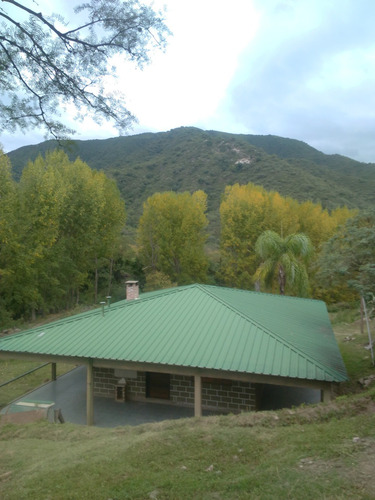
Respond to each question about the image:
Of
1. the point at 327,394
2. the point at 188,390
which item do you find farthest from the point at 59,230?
the point at 327,394

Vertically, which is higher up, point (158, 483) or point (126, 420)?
point (158, 483)

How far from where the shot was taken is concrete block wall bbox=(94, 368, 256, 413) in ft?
35.0

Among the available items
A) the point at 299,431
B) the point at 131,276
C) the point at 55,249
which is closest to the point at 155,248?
the point at 131,276

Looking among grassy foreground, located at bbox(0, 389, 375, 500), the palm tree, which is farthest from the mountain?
grassy foreground, located at bbox(0, 389, 375, 500)

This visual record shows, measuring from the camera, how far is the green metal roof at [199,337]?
344 inches

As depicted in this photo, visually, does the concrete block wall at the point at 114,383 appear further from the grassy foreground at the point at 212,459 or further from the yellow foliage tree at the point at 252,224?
the yellow foliage tree at the point at 252,224

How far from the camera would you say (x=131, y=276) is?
114ft

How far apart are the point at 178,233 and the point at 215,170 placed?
1270 inches

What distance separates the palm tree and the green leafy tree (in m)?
11.6

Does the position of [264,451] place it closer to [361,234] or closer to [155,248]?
[361,234]

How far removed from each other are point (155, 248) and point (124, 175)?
28.7m

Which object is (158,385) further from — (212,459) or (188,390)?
(212,459)

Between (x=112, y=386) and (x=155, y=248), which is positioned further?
(x=155, y=248)

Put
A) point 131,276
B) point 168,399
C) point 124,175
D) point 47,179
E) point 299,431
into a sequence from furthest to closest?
point 124,175 → point 131,276 → point 47,179 → point 168,399 → point 299,431
